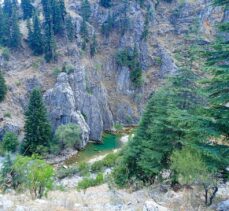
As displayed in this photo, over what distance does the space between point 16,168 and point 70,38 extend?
68.8 metres

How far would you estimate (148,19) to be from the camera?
316 feet

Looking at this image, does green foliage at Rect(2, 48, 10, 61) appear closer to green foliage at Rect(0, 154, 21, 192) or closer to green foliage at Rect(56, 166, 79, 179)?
green foliage at Rect(56, 166, 79, 179)

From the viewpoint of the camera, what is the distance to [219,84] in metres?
13.5

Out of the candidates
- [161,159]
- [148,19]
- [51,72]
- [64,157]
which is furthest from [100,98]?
[161,159]

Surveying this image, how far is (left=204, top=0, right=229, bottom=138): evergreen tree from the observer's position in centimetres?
1304

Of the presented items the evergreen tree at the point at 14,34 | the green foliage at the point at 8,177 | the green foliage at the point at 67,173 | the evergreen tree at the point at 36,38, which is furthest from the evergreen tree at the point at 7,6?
the green foliage at the point at 8,177

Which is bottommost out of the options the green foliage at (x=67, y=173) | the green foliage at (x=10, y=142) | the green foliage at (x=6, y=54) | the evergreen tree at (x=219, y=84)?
the green foliage at (x=67, y=173)

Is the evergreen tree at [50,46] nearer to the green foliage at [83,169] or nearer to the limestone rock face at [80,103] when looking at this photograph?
the limestone rock face at [80,103]

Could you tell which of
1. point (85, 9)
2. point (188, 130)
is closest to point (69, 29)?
point (85, 9)

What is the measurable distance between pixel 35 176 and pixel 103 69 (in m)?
74.0

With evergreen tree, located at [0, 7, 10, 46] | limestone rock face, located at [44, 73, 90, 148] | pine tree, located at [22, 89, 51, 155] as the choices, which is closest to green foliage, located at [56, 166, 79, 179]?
pine tree, located at [22, 89, 51, 155]

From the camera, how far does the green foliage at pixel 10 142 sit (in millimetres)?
54812

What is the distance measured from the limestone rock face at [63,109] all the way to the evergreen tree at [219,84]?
177 ft

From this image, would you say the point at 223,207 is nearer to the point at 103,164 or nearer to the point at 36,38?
the point at 103,164
